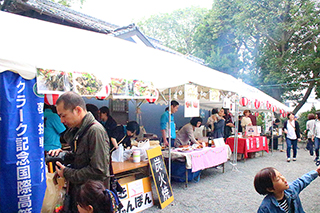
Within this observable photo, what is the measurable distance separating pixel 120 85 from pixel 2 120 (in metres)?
1.69

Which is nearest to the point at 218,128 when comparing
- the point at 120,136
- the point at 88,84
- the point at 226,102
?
the point at 226,102

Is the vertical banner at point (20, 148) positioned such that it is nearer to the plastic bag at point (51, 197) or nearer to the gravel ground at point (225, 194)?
the plastic bag at point (51, 197)

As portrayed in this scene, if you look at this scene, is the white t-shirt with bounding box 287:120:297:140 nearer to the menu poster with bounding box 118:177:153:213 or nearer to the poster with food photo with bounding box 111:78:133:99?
the menu poster with bounding box 118:177:153:213

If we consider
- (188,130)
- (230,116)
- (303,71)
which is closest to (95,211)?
(188,130)

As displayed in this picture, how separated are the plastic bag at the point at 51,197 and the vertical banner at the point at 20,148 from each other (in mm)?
143

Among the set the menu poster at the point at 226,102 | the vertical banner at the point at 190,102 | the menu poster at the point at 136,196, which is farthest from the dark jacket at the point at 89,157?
the menu poster at the point at 226,102

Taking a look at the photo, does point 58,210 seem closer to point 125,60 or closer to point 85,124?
point 85,124

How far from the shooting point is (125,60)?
4703mm

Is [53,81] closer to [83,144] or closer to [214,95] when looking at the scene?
[83,144]

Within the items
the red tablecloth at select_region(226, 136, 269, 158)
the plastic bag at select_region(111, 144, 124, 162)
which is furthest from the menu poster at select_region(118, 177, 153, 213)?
the red tablecloth at select_region(226, 136, 269, 158)

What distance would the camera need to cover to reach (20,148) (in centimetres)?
274

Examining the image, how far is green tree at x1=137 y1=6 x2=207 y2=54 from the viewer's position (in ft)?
81.0

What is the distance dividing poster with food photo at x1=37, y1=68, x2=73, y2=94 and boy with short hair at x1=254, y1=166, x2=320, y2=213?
8.46ft

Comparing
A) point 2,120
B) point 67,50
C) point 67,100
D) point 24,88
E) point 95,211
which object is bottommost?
point 95,211
